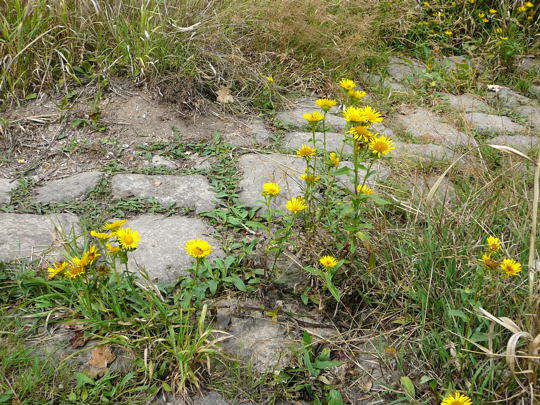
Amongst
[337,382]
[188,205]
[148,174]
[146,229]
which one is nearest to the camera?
[337,382]

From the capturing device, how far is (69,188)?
90.6 inches

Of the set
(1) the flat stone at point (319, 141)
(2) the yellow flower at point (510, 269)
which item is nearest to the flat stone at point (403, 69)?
(1) the flat stone at point (319, 141)

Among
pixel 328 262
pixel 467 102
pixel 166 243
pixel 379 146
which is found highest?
pixel 379 146

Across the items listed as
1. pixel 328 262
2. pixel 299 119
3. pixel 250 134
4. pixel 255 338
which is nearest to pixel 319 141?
pixel 299 119

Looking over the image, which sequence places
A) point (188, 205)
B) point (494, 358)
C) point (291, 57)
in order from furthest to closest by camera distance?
point (291, 57), point (188, 205), point (494, 358)

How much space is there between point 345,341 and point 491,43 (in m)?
3.51

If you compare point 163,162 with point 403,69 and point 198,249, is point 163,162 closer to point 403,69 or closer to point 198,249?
point 198,249

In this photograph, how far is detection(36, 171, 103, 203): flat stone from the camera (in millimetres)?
2242

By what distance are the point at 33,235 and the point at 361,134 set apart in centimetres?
130

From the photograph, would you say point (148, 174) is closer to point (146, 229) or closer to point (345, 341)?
point (146, 229)

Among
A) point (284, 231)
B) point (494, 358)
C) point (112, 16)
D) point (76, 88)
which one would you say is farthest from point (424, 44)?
point (494, 358)

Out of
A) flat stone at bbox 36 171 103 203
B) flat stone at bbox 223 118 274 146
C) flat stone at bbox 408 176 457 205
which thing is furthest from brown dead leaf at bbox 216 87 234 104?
flat stone at bbox 408 176 457 205

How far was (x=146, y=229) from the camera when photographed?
2041 mm

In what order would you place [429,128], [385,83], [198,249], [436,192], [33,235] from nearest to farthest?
[198,249] → [33,235] → [436,192] → [429,128] → [385,83]
